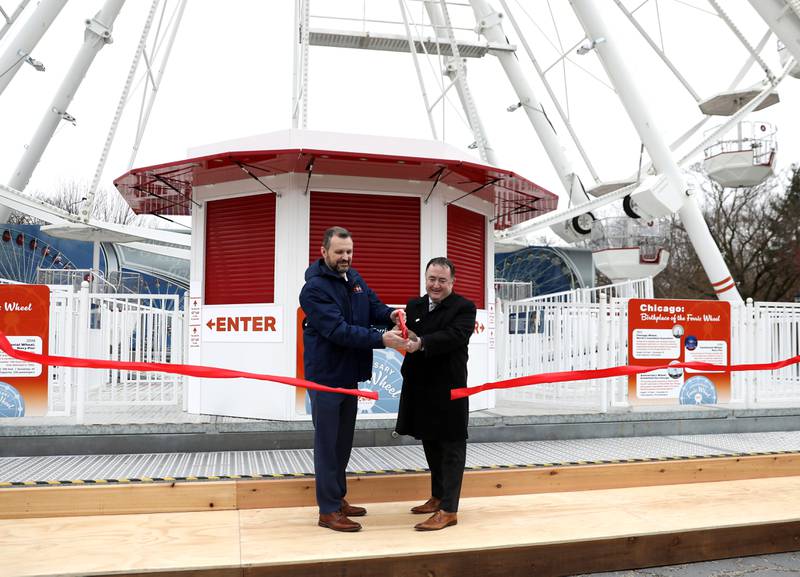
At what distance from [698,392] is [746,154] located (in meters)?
10.6

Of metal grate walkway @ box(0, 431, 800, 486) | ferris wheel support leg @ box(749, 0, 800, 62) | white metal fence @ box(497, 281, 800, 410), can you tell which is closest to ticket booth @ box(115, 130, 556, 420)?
metal grate walkway @ box(0, 431, 800, 486)

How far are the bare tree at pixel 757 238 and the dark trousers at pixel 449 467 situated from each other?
35.8 m

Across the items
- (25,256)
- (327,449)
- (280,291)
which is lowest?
(327,449)

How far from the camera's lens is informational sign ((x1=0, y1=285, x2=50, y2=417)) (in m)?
7.69

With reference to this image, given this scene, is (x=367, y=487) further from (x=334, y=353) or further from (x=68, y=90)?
(x=68, y=90)

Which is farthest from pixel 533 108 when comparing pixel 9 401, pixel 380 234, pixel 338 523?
pixel 338 523

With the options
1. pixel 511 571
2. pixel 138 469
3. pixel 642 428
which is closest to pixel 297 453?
pixel 138 469

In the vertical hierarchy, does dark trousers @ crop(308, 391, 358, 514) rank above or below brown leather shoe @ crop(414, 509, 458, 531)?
above

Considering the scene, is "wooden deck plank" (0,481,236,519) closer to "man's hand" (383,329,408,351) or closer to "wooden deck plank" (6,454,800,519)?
"wooden deck plank" (6,454,800,519)

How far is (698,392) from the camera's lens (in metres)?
9.68

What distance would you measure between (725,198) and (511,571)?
40.4 metres

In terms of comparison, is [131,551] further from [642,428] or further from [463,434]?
[642,428]

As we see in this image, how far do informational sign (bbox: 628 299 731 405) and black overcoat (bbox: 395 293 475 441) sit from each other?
4736 millimetres

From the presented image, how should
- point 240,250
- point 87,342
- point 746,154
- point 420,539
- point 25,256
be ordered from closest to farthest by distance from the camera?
point 420,539
point 87,342
point 240,250
point 746,154
point 25,256
